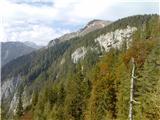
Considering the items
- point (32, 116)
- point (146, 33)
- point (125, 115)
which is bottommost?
point (32, 116)

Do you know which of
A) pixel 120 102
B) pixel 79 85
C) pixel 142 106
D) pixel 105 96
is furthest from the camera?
pixel 79 85

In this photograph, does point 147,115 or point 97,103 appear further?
point 97,103

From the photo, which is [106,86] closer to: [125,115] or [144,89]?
[125,115]

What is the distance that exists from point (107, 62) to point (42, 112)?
28823 millimetres

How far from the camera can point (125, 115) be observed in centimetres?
6662

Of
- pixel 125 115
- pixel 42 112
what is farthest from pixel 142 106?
pixel 42 112

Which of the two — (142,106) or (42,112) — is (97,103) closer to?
(142,106)

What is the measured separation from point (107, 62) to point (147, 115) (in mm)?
56174

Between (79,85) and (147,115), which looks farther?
(79,85)

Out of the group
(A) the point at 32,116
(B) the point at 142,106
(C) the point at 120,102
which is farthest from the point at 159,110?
(A) the point at 32,116

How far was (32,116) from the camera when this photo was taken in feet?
438

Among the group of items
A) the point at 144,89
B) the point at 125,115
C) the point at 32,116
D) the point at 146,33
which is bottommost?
the point at 32,116

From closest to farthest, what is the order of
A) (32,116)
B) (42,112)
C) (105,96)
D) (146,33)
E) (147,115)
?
(147,115) < (105,96) < (42,112) < (32,116) < (146,33)

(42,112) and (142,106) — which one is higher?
(142,106)
